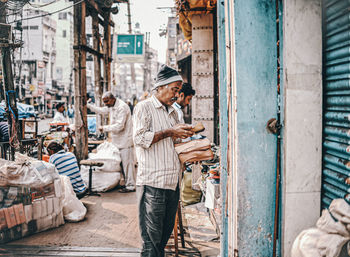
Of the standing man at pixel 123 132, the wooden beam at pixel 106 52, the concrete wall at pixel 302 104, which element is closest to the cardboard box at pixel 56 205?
the standing man at pixel 123 132

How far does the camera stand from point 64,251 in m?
3.42

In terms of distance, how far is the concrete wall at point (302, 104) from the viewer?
1865 millimetres

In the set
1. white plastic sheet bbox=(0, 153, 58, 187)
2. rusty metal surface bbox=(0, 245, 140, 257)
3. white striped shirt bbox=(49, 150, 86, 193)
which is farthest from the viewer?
white striped shirt bbox=(49, 150, 86, 193)

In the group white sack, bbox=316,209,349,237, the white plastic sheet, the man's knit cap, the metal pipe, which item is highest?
the man's knit cap

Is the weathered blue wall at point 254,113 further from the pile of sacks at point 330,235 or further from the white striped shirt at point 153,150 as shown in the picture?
the white striped shirt at point 153,150

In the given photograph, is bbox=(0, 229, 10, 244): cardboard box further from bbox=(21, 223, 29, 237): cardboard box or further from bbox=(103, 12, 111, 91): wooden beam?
bbox=(103, 12, 111, 91): wooden beam

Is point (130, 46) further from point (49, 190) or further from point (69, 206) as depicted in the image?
point (49, 190)

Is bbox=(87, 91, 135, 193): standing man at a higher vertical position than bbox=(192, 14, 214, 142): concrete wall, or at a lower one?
lower

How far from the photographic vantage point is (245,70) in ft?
6.41

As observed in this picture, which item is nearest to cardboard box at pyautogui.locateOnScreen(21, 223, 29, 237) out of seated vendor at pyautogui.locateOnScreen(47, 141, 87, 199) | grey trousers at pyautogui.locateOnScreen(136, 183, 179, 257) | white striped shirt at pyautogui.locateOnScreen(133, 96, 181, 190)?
seated vendor at pyautogui.locateOnScreen(47, 141, 87, 199)

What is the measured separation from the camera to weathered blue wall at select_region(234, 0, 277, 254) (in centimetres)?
195

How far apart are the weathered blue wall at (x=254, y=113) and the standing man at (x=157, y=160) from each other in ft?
2.01

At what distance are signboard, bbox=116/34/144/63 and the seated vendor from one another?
6040mm

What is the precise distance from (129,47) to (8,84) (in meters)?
5.27
